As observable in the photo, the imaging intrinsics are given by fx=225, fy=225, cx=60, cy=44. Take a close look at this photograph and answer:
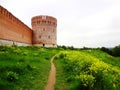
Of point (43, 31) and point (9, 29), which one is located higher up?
point (43, 31)

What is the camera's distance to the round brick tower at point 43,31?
4528 centimetres

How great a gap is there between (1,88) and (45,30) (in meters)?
38.5

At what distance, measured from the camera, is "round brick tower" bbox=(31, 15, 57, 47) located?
45.3m

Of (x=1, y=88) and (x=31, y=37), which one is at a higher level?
(x=31, y=37)

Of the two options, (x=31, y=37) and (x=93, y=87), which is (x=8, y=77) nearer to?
(x=93, y=87)

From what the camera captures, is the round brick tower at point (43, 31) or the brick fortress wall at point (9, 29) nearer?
the brick fortress wall at point (9, 29)

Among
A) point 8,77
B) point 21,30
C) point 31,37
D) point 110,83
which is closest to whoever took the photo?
point 110,83

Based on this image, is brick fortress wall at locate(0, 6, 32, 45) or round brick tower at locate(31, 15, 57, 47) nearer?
brick fortress wall at locate(0, 6, 32, 45)

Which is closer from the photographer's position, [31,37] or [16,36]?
[16,36]

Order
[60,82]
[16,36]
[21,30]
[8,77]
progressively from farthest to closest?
[21,30]
[16,36]
[60,82]
[8,77]

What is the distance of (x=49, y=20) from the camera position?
45875mm

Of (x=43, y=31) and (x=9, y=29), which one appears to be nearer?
(x=9, y=29)

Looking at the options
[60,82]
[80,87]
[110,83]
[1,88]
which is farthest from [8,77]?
[110,83]

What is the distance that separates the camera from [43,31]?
4519 centimetres
